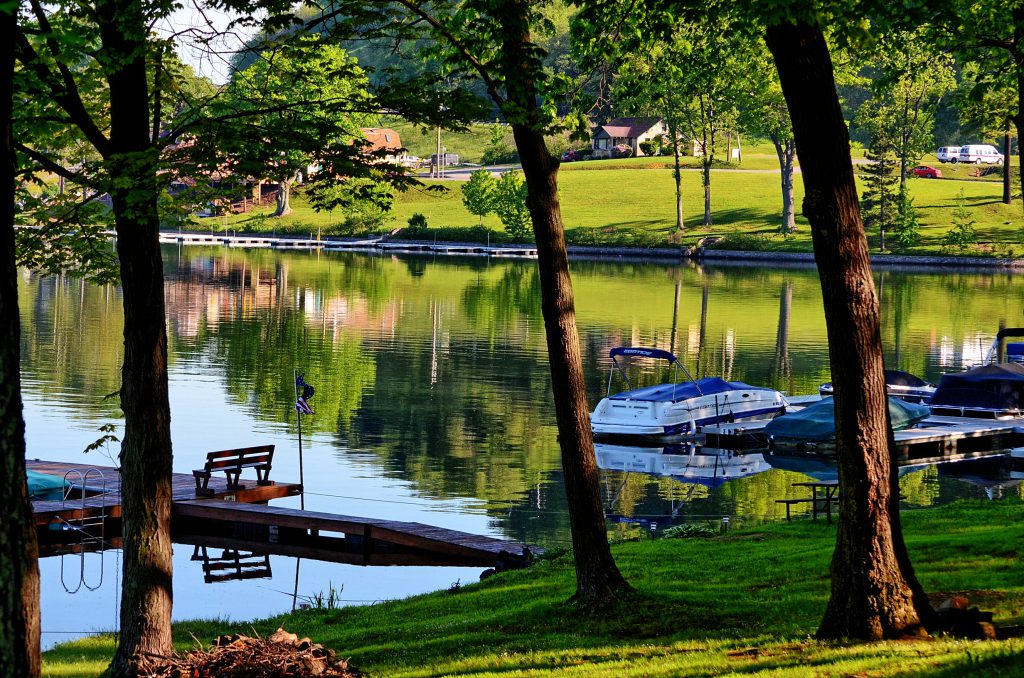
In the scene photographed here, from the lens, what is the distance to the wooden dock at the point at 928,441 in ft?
121

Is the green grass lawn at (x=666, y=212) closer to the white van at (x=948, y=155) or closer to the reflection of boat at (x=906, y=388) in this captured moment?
the white van at (x=948, y=155)

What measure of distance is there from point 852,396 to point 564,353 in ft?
13.6

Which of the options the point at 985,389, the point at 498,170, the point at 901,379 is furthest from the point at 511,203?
the point at 985,389

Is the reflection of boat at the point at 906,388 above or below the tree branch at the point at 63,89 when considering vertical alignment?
below

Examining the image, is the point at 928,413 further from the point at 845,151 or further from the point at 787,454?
the point at 845,151

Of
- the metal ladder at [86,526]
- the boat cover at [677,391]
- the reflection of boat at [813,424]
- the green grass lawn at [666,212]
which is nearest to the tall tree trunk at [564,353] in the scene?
the metal ladder at [86,526]

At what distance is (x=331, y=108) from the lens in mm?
14867

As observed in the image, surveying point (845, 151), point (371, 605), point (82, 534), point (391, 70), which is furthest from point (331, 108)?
point (82, 534)

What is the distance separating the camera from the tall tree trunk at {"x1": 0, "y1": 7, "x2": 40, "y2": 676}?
873cm

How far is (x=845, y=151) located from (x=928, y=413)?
29.9m

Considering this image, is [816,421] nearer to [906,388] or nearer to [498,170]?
[906,388]

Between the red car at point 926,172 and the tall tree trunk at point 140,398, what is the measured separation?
13143cm

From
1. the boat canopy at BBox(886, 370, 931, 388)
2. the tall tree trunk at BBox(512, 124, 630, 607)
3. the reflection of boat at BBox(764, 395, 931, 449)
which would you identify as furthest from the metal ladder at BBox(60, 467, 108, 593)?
the boat canopy at BBox(886, 370, 931, 388)

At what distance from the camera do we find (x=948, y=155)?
148625 millimetres
